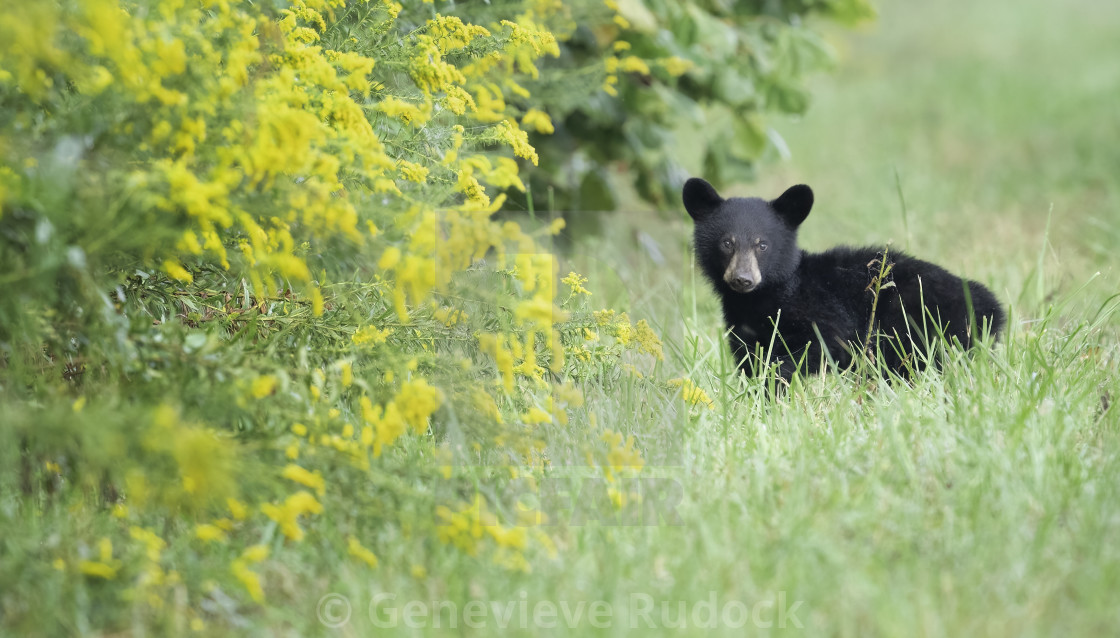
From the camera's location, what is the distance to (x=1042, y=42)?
605 inches

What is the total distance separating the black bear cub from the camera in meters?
3.97

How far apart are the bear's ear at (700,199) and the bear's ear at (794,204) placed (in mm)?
271

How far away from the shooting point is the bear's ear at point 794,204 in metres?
4.19

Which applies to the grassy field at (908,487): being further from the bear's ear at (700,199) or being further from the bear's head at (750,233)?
the bear's ear at (700,199)

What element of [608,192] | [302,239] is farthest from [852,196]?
[302,239]

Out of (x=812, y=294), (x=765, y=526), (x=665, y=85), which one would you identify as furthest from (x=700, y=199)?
(x=765, y=526)

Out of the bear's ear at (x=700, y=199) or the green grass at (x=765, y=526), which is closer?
the green grass at (x=765, y=526)

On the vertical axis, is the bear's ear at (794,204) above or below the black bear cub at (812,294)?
above

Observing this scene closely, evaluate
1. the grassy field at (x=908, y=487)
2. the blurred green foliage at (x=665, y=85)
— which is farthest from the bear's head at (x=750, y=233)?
the blurred green foliage at (x=665, y=85)

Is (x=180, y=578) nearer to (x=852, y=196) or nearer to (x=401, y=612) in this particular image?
(x=401, y=612)

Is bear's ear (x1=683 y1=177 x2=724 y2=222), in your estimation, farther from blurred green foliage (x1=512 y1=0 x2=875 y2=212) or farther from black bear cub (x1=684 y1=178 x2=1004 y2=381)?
Answer: blurred green foliage (x1=512 y1=0 x2=875 y2=212)

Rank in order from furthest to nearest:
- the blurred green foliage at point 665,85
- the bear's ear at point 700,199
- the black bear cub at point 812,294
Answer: the blurred green foliage at point 665,85 < the bear's ear at point 700,199 < the black bear cub at point 812,294

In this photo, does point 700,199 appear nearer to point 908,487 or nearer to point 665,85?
point 665,85

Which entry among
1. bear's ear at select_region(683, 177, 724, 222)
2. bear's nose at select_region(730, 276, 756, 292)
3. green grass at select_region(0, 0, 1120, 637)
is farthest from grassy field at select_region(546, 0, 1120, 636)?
bear's ear at select_region(683, 177, 724, 222)
